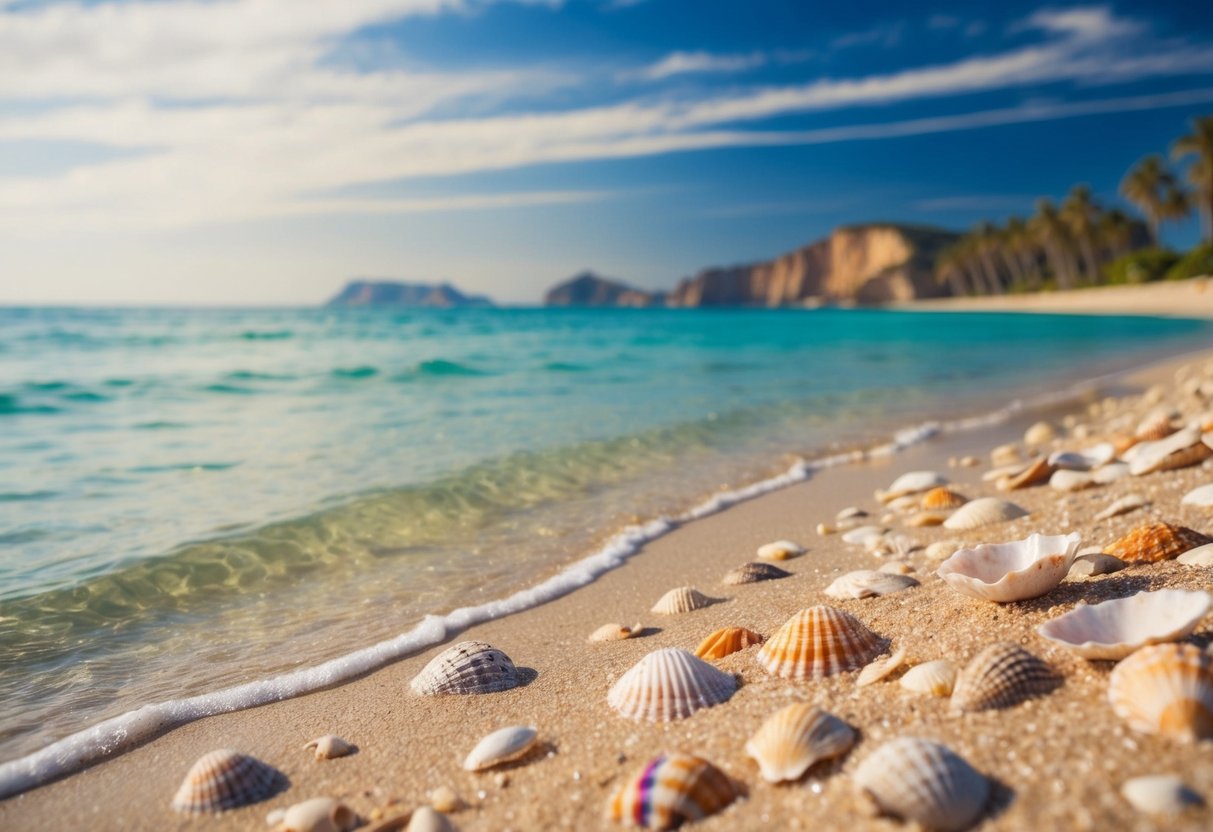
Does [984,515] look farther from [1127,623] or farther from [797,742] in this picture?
[797,742]

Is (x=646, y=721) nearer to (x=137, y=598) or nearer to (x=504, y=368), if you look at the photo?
(x=137, y=598)

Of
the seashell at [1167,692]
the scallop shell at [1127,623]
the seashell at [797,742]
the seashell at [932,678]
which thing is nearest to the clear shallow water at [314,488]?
the seashell at [797,742]

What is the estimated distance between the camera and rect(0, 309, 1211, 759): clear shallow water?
14.6ft

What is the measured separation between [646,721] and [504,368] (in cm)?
1935

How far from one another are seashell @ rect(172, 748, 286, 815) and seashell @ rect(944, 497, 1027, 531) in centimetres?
457

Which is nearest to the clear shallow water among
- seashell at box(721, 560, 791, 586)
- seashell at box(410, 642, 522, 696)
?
seashell at box(410, 642, 522, 696)

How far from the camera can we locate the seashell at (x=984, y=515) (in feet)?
17.9

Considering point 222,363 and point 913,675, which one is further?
point 222,363

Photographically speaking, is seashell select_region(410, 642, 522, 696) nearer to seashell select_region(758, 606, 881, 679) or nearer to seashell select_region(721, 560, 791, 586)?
seashell select_region(758, 606, 881, 679)

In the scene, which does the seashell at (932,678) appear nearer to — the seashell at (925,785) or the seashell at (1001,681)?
the seashell at (1001,681)

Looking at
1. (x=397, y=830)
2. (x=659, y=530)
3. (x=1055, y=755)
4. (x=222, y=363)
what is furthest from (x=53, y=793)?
(x=222, y=363)

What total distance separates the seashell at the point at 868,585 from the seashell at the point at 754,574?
74cm

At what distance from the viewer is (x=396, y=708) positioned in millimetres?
3549

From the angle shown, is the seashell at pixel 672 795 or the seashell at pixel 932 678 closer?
the seashell at pixel 672 795
